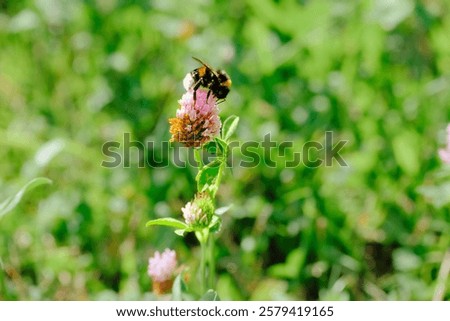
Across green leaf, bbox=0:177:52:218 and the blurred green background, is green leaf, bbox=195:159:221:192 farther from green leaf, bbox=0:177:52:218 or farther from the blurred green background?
the blurred green background

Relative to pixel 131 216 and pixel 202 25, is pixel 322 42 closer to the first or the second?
pixel 202 25

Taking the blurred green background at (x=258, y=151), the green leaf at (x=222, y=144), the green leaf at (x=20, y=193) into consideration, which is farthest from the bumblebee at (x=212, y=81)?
the blurred green background at (x=258, y=151)

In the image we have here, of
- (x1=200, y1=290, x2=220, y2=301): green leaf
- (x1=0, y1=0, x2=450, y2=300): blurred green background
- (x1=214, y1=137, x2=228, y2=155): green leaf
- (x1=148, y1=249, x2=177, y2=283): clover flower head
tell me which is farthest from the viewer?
(x1=0, y1=0, x2=450, y2=300): blurred green background

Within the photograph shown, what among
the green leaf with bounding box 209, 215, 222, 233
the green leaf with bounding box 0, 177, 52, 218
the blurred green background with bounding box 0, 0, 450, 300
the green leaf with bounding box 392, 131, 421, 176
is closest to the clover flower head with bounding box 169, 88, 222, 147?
the green leaf with bounding box 209, 215, 222, 233

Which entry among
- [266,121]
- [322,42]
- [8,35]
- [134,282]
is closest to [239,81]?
[266,121]

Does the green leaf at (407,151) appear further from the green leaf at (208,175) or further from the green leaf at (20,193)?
the green leaf at (20,193)

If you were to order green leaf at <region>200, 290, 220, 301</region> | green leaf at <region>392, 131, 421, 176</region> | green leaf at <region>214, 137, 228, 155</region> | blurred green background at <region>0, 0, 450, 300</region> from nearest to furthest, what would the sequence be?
1. green leaf at <region>214, 137, 228, 155</region>
2. green leaf at <region>200, 290, 220, 301</region>
3. blurred green background at <region>0, 0, 450, 300</region>
4. green leaf at <region>392, 131, 421, 176</region>
